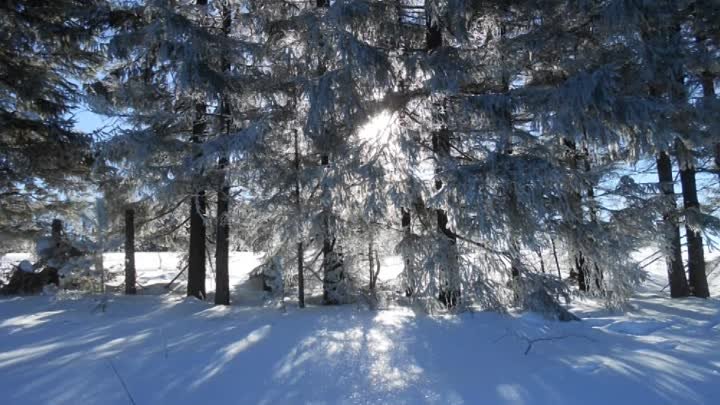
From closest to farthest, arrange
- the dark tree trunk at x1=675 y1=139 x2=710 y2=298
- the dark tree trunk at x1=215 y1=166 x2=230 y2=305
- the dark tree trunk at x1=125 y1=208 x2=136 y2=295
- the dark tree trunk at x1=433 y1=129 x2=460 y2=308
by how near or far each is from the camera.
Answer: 1. the dark tree trunk at x1=433 y1=129 x2=460 y2=308
2. the dark tree trunk at x1=215 y1=166 x2=230 y2=305
3. the dark tree trunk at x1=675 y1=139 x2=710 y2=298
4. the dark tree trunk at x1=125 y1=208 x2=136 y2=295

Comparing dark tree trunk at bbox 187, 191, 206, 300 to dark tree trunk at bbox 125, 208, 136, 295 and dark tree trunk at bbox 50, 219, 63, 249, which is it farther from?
dark tree trunk at bbox 50, 219, 63, 249

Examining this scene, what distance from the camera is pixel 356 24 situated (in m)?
6.98

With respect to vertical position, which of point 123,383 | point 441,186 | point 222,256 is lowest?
point 123,383

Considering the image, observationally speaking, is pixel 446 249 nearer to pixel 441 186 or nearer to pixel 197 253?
pixel 441 186

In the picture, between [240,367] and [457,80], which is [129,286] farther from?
[457,80]

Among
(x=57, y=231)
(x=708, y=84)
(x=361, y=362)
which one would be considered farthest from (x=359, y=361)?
(x=708, y=84)

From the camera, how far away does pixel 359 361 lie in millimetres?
3768

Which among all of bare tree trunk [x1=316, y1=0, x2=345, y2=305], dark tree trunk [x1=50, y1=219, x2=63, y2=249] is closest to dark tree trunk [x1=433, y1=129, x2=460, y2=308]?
bare tree trunk [x1=316, y1=0, x2=345, y2=305]

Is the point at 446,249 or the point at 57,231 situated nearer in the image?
the point at 446,249

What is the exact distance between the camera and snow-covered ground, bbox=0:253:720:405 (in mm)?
2934

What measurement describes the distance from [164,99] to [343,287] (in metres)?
5.87

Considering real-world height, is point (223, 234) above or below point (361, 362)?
above

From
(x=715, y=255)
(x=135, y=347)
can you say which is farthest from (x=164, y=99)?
(x=715, y=255)

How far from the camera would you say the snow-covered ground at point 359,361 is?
2.93m
